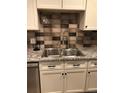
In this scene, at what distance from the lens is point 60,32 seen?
3234mm

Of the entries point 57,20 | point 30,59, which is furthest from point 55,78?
point 57,20

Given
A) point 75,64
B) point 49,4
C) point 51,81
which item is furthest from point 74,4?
point 51,81

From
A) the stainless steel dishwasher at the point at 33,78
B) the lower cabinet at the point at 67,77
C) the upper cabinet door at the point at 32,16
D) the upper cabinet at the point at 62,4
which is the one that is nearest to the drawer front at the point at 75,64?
the lower cabinet at the point at 67,77

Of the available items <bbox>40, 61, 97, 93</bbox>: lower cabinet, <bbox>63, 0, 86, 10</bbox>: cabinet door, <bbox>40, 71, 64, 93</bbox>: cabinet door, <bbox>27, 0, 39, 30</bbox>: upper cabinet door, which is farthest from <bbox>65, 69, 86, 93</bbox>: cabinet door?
<bbox>63, 0, 86, 10</bbox>: cabinet door

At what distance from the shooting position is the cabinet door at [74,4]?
9.32 ft

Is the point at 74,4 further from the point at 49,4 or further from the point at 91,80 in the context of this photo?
the point at 91,80

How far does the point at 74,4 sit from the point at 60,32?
647 mm

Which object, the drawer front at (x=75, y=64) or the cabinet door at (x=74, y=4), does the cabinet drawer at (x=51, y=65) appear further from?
the cabinet door at (x=74, y=4)

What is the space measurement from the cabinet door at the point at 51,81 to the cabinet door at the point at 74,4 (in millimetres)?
1170

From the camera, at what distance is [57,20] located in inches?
127

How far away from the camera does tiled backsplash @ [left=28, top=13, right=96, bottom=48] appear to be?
317 cm
